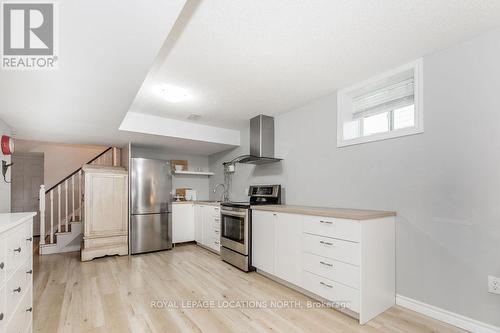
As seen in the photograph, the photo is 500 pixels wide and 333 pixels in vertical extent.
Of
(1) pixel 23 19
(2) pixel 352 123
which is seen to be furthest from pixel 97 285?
(2) pixel 352 123

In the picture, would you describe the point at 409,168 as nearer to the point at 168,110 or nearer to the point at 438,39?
the point at 438,39

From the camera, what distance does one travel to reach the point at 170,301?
2.44 m

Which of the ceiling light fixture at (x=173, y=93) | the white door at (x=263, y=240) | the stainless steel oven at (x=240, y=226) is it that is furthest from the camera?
the stainless steel oven at (x=240, y=226)

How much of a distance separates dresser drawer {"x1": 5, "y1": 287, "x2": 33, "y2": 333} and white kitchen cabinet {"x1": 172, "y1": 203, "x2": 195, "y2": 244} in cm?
309

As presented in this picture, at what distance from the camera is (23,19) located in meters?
1.32

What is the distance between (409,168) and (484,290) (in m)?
1.05

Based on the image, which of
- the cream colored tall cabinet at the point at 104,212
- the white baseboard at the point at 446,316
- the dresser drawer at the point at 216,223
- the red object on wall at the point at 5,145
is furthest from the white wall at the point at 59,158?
the white baseboard at the point at 446,316

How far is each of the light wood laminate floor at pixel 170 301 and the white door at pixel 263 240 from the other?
18 cm

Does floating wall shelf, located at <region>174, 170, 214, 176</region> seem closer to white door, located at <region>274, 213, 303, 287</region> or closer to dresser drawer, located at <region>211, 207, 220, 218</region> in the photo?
dresser drawer, located at <region>211, 207, 220, 218</region>

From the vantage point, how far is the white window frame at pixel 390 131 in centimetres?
224

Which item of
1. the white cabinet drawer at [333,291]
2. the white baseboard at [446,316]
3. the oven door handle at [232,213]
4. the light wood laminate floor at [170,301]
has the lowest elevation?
the light wood laminate floor at [170,301]

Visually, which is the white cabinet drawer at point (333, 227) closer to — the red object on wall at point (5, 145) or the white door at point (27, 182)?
the red object on wall at point (5, 145)

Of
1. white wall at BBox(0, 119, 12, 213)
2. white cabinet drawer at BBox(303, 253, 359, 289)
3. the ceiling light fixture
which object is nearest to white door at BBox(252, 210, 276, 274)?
white cabinet drawer at BBox(303, 253, 359, 289)

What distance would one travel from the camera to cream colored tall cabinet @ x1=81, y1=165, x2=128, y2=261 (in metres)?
4.02
